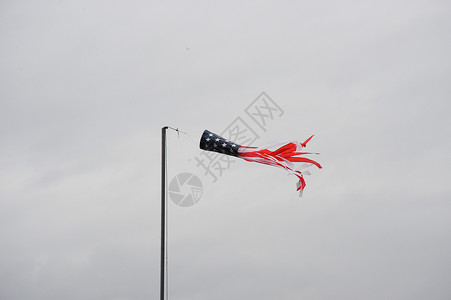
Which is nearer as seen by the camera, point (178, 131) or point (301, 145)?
point (178, 131)

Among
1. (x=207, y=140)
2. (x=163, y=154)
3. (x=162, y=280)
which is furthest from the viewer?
(x=207, y=140)

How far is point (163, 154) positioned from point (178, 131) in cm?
110

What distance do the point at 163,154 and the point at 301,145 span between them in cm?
494

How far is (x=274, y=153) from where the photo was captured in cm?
1805

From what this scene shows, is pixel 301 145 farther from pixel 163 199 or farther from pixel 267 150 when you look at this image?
pixel 163 199

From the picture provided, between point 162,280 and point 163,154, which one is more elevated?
point 163,154

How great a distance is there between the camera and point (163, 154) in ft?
53.2

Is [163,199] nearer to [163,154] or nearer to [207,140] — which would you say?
[163,154]

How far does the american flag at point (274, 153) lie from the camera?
697 inches

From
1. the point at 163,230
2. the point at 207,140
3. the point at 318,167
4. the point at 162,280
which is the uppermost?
the point at 207,140

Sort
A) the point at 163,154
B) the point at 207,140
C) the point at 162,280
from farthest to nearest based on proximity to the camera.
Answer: the point at 207,140 < the point at 163,154 < the point at 162,280

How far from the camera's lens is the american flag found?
58.1 feet

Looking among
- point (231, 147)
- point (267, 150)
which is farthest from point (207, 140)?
point (267, 150)

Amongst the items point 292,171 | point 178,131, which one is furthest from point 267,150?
point 178,131
